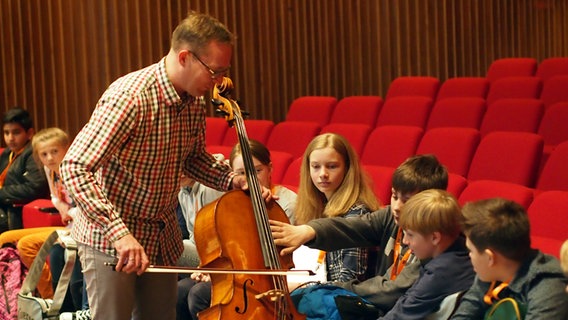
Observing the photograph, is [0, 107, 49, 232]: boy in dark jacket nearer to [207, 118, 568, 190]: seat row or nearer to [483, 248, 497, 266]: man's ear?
[207, 118, 568, 190]: seat row

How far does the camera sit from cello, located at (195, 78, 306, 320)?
2535 millimetres

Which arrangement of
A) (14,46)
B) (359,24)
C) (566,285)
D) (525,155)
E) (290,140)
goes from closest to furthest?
(566,285) < (525,155) < (290,140) < (14,46) < (359,24)

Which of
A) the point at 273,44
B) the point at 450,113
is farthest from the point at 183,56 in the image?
the point at 273,44

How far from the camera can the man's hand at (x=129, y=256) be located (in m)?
2.28

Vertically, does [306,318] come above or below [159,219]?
below

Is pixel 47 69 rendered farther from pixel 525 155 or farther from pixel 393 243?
pixel 393 243

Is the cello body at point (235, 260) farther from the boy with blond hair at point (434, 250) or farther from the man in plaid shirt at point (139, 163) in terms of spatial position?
the boy with blond hair at point (434, 250)

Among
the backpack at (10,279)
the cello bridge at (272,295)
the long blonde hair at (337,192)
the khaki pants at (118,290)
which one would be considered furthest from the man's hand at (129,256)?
the backpack at (10,279)

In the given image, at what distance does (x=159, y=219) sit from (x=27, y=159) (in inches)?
110

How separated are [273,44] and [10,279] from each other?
410cm

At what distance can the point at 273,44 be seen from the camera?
785 cm

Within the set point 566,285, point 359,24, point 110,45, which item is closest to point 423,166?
point 566,285

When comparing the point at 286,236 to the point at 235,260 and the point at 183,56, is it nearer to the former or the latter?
the point at 235,260

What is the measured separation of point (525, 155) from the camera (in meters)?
3.99
